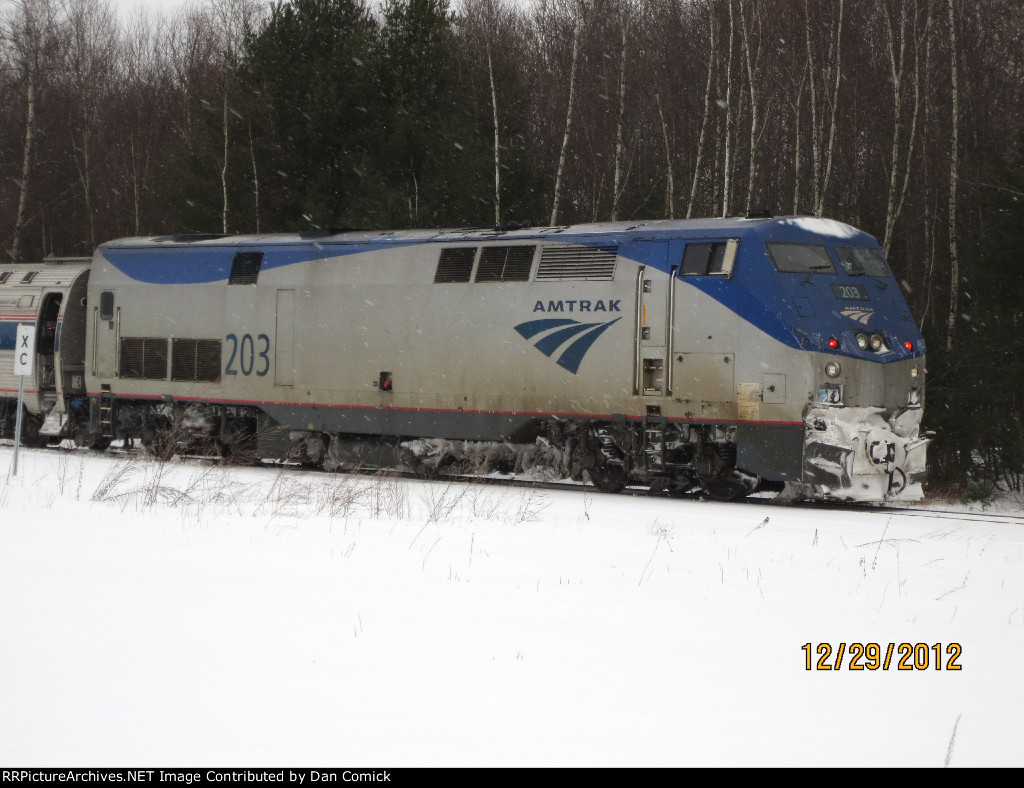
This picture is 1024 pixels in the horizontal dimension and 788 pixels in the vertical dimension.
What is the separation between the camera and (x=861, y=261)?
14.7 meters

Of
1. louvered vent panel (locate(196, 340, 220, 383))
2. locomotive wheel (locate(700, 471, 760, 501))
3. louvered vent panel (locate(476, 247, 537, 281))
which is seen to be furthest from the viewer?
louvered vent panel (locate(196, 340, 220, 383))

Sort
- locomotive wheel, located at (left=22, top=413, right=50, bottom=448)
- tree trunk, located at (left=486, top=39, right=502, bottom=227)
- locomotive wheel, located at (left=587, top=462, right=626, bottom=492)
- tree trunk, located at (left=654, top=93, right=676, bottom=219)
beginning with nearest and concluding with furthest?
locomotive wheel, located at (left=587, top=462, right=626, bottom=492), locomotive wheel, located at (left=22, top=413, right=50, bottom=448), tree trunk, located at (left=486, top=39, right=502, bottom=227), tree trunk, located at (left=654, top=93, right=676, bottom=219)

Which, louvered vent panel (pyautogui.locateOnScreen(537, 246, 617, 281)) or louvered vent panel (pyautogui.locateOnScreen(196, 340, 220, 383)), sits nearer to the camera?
louvered vent panel (pyautogui.locateOnScreen(537, 246, 617, 281))

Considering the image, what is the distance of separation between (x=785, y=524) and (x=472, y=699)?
7119 mm

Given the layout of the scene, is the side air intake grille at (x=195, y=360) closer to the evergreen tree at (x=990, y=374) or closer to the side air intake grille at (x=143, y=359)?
the side air intake grille at (x=143, y=359)

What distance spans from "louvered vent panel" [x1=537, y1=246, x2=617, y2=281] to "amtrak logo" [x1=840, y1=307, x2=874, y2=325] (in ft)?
9.34

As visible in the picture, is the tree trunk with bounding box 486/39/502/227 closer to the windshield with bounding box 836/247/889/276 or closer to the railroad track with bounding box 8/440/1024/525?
the railroad track with bounding box 8/440/1024/525

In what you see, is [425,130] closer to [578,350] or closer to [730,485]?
[578,350]

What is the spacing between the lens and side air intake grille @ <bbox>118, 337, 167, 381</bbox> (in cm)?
1914

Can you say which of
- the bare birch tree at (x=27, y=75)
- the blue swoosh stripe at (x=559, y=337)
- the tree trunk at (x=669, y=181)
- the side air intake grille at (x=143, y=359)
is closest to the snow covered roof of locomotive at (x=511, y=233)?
the blue swoosh stripe at (x=559, y=337)

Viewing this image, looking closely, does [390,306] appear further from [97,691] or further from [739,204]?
[739,204]

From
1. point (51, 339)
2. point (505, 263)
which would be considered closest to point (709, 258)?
point (505, 263)
